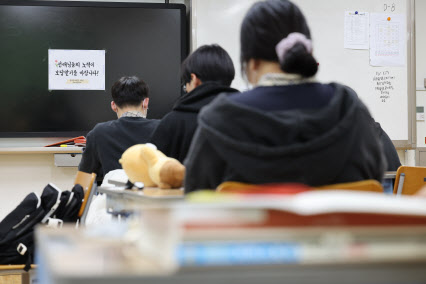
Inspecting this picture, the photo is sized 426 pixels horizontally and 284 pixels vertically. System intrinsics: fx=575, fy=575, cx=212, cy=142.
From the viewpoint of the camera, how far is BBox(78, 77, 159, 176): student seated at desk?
2973mm

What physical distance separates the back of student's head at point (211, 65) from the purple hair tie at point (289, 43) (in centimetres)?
122

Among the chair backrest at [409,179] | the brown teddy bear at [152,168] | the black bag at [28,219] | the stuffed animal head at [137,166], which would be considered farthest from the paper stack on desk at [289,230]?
the black bag at [28,219]

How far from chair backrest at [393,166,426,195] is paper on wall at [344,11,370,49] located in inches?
93.4

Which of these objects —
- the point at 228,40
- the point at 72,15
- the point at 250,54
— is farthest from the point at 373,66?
the point at 250,54

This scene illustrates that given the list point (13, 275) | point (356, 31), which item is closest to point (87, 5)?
point (356, 31)

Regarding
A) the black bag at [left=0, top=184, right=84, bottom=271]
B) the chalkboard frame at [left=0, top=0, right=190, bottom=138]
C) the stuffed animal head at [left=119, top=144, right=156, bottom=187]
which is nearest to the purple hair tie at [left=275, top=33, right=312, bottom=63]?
the stuffed animal head at [left=119, top=144, right=156, bottom=187]

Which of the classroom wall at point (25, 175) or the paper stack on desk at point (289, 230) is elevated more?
the paper stack on desk at point (289, 230)

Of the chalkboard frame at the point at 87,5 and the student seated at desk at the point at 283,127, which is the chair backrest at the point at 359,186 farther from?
the chalkboard frame at the point at 87,5

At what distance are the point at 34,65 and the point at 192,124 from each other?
2350 millimetres

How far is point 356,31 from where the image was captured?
15.4ft

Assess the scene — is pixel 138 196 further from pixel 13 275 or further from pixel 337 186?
pixel 13 275

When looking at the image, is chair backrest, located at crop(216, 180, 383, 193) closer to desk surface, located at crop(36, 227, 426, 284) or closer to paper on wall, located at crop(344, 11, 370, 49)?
desk surface, located at crop(36, 227, 426, 284)

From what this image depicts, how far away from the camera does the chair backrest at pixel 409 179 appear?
2.46 metres

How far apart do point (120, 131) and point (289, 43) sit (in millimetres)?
1885
